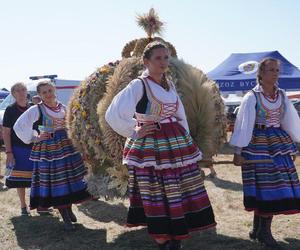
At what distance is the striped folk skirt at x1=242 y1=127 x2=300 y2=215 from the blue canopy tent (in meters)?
7.67

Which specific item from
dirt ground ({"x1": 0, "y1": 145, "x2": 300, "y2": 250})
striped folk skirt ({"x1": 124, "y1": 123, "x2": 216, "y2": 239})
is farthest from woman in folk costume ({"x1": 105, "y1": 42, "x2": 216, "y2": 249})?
dirt ground ({"x1": 0, "y1": 145, "x2": 300, "y2": 250})

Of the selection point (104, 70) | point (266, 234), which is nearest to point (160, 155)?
point (266, 234)

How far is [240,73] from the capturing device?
1311cm

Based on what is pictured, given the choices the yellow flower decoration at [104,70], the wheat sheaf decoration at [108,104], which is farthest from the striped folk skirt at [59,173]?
the yellow flower decoration at [104,70]

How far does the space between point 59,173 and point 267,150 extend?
2249mm

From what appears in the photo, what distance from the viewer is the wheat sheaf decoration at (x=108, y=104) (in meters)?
4.30

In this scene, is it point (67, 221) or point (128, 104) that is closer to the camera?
point (128, 104)

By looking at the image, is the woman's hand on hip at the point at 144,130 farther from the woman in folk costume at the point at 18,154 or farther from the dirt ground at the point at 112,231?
the woman in folk costume at the point at 18,154

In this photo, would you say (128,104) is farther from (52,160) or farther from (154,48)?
(52,160)

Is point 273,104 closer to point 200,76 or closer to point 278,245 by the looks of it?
point 200,76

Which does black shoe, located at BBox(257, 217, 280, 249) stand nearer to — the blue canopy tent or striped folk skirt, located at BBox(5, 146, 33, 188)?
striped folk skirt, located at BBox(5, 146, 33, 188)

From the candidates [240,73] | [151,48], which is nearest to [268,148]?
[151,48]

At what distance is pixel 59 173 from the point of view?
5.09 metres

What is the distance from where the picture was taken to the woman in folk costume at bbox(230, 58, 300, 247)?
4.16 meters
